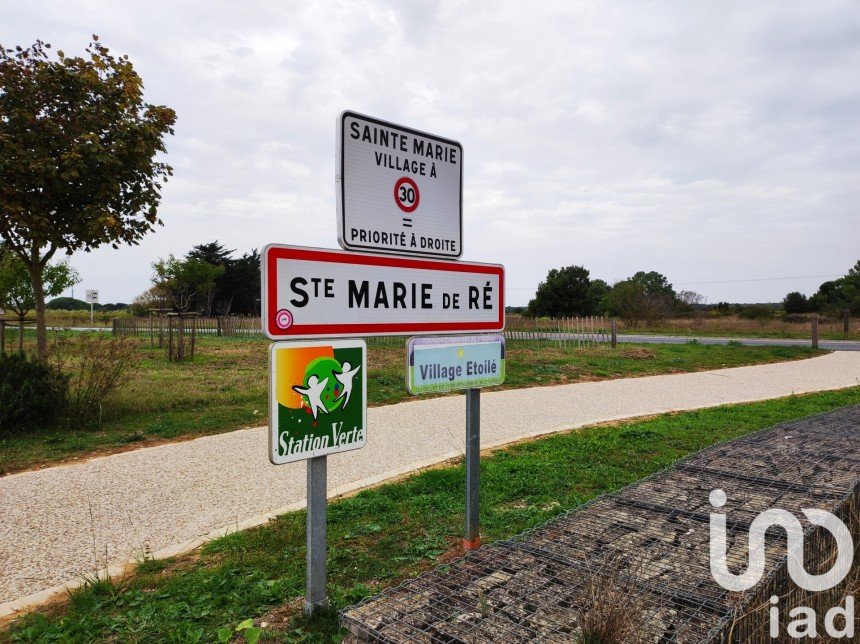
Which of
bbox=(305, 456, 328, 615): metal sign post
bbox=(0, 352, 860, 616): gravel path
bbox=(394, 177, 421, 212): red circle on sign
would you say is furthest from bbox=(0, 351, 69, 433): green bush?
bbox=(394, 177, 421, 212): red circle on sign

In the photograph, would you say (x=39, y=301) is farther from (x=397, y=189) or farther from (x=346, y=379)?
(x=346, y=379)

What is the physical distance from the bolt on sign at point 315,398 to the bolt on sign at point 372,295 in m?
0.08

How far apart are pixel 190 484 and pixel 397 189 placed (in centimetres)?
371

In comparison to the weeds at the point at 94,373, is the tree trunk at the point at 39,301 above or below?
above

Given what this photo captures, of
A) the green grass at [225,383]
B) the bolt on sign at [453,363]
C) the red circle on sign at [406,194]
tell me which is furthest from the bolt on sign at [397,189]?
the green grass at [225,383]

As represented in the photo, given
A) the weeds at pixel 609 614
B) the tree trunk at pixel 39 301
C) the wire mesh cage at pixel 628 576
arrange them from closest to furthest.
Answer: the weeds at pixel 609 614 → the wire mesh cage at pixel 628 576 → the tree trunk at pixel 39 301

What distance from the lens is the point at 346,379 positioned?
8.77ft

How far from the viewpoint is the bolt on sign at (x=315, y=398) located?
2.40m

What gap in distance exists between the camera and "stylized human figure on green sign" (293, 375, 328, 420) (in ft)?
8.20

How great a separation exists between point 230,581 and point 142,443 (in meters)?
4.47

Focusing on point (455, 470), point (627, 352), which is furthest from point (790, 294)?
point (455, 470)

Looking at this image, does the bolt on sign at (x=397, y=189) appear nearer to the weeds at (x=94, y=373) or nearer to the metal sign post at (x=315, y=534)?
the metal sign post at (x=315, y=534)

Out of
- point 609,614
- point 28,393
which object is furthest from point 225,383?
point 609,614

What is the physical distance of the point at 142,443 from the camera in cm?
685
